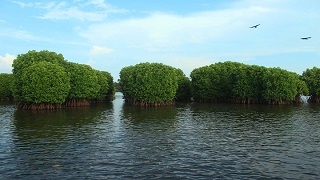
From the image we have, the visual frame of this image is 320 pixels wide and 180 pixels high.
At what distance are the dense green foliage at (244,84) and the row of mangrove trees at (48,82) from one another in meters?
50.5

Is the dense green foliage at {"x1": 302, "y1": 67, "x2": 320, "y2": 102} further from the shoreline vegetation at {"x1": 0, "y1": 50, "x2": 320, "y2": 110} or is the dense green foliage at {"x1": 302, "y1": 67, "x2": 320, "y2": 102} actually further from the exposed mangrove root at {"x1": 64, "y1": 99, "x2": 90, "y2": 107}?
the exposed mangrove root at {"x1": 64, "y1": 99, "x2": 90, "y2": 107}

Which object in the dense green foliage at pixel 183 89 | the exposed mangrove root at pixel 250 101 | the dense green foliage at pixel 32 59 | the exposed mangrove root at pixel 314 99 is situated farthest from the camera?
the dense green foliage at pixel 183 89

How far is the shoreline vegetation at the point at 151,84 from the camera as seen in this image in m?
82.6

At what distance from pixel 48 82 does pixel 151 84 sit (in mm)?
34847

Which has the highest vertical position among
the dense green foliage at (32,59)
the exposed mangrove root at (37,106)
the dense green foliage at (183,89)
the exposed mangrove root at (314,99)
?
the dense green foliage at (32,59)

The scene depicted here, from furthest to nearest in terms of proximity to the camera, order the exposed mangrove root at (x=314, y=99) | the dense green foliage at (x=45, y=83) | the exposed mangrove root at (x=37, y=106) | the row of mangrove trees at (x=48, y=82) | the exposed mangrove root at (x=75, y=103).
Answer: the exposed mangrove root at (x=314, y=99)
the exposed mangrove root at (x=75, y=103)
the exposed mangrove root at (x=37, y=106)
the row of mangrove trees at (x=48, y=82)
the dense green foliage at (x=45, y=83)

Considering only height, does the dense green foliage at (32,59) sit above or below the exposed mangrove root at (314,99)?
above

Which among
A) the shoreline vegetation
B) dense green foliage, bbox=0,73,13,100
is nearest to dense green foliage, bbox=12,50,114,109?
the shoreline vegetation

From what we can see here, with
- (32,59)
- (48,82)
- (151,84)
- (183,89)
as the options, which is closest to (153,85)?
(151,84)

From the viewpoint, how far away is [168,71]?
355ft

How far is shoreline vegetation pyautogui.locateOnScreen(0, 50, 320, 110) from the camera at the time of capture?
82.6 meters

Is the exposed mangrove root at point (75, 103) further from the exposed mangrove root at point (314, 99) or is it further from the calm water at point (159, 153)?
the exposed mangrove root at point (314, 99)

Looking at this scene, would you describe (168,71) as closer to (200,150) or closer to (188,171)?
(200,150)

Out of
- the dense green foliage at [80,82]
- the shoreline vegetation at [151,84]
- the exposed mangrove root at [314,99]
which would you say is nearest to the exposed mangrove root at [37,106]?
the shoreline vegetation at [151,84]
